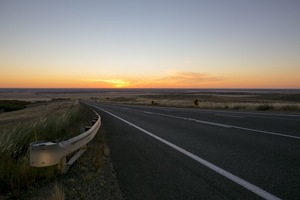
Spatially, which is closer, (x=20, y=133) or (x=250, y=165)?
(x=250, y=165)

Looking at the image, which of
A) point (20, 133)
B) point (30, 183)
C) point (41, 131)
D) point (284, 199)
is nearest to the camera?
point (284, 199)

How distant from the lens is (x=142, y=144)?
383 inches

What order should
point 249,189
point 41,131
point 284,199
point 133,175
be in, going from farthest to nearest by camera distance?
point 41,131
point 133,175
point 249,189
point 284,199

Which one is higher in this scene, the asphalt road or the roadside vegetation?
the asphalt road

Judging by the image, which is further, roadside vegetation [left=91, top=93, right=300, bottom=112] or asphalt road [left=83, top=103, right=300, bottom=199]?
roadside vegetation [left=91, top=93, right=300, bottom=112]

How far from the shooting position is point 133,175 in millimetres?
6000

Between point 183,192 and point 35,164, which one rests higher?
point 35,164

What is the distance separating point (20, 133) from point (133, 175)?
15.8 ft

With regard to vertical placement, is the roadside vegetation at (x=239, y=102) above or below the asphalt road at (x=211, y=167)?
below

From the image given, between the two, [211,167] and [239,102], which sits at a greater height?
[211,167]

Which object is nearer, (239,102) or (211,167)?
(211,167)

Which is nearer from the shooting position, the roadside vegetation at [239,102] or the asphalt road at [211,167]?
the asphalt road at [211,167]

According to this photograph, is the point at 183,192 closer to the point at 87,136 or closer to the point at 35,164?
the point at 35,164

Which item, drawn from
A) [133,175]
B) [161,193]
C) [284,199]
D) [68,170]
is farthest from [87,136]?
[284,199]
